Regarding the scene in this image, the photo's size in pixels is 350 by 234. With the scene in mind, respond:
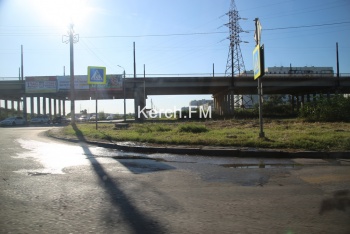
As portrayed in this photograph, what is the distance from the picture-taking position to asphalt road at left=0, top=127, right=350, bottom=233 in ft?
13.6

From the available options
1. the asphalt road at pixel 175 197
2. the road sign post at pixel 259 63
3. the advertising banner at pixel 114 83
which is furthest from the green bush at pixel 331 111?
the advertising banner at pixel 114 83

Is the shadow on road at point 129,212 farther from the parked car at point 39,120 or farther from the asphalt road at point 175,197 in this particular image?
the parked car at point 39,120

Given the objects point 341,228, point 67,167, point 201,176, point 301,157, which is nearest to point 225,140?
point 301,157

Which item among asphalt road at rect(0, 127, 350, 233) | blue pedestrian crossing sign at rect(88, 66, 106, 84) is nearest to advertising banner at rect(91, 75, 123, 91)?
blue pedestrian crossing sign at rect(88, 66, 106, 84)

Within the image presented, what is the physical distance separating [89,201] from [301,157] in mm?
7130

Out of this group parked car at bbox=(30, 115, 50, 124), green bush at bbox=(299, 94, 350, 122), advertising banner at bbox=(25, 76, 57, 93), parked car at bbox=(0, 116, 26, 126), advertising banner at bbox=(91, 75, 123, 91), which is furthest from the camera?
advertising banner at bbox=(25, 76, 57, 93)

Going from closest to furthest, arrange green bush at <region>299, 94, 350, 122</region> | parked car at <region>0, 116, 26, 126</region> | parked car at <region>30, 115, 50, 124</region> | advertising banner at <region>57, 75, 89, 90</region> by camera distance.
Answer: green bush at <region>299, 94, 350, 122</region> → parked car at <region>0, 116, 26, 126</region> → parked car at <region>30, 115, 50, 124</region> → advertising banner at <region>57, 75, 89, 90</region>

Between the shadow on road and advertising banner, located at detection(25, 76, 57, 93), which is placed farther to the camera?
advertising banner, located at detection(25, 76, 57, 93)

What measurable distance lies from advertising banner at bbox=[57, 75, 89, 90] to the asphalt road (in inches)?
1844

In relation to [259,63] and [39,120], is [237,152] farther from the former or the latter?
[39,120]

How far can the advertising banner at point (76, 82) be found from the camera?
2125 inches

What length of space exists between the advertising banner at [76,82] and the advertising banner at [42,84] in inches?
36.9

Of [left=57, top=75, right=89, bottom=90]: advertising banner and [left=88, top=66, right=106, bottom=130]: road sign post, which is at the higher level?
[left=57, top=75, right=89, bottom=90]: advertising banner

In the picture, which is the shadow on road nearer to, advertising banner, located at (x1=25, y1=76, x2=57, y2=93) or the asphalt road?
the asphalt road
